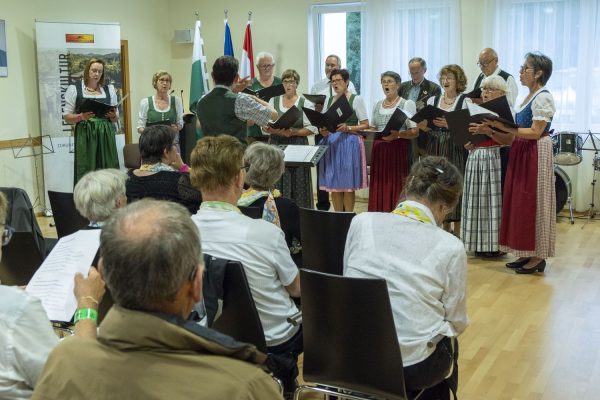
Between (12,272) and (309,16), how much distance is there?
623cm

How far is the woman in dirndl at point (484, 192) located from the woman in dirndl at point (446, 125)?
40cm

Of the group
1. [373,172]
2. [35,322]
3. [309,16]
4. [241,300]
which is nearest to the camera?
[35,322]

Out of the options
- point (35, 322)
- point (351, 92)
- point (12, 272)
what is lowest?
point (12, 272)

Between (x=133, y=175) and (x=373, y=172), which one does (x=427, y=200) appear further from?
(x=373, y=172)

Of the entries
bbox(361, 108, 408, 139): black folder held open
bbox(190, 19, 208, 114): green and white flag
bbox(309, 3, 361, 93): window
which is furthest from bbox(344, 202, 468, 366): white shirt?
bbox(190, 19, 208, 114): green and white flag

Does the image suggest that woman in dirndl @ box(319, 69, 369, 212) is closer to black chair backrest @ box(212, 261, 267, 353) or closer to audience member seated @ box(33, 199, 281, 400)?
black chair backrest @ box(212, 261, 267, 353)

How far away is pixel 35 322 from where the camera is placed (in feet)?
5.08

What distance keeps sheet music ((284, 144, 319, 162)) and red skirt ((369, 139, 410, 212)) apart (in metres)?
0.70

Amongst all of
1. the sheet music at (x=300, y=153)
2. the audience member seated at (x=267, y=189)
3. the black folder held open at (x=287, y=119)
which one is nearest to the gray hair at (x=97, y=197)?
the audience member seated at (x=267, y=189)

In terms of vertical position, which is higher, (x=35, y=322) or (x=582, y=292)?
(x=35, y=322)

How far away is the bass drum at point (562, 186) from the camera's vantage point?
21.8ft

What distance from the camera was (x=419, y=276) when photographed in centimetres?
212

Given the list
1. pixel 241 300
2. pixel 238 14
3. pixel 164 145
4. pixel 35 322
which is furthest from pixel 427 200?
pixel 238 14

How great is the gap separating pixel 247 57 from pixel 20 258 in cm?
592
